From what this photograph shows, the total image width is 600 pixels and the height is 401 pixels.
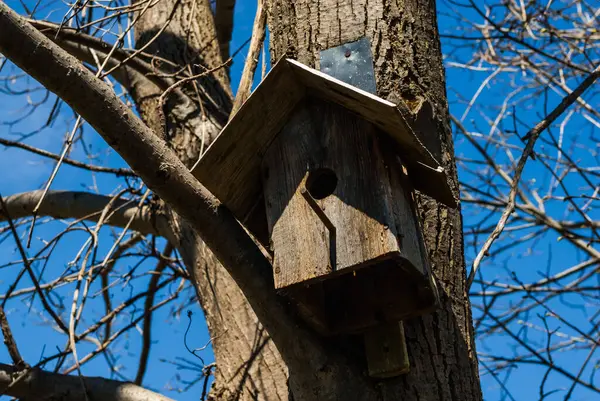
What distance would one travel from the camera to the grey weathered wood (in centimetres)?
181

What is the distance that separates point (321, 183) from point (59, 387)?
1.32 metres

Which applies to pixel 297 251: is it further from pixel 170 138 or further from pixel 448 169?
pixel 170 138

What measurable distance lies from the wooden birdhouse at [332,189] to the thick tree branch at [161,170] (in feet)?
0.22

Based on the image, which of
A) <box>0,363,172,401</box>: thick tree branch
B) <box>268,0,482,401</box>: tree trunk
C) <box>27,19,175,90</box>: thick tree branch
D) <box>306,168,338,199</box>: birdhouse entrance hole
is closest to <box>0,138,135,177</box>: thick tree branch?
<box>27,19,175,90</box>: thick tree branch

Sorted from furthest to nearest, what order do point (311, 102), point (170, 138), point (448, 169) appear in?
point (170, 138) → point (448, 169) → point (311, 102)

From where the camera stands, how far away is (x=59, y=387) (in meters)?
2.71

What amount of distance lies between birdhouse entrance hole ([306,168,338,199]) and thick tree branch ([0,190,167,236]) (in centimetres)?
154

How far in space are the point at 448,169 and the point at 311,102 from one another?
44 centimetres

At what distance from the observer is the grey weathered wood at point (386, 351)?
1.81 meters

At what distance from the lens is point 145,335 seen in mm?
3691

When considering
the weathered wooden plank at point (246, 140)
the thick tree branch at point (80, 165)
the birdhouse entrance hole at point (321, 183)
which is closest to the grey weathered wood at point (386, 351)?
the birdhouse entrance hole at point (321, 183)

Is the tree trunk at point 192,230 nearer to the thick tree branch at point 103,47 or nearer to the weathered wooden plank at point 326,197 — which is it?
the thick tree branch at point 103,47

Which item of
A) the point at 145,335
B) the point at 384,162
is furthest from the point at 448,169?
the point at 145,335

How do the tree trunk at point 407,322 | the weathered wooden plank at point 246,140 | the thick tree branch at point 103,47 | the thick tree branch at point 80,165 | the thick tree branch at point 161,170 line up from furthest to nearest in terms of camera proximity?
1. the thick tree branch at point 80,165
2. the thick tree branch at point 103,47
3. the weathered wooden plank at point 246,140
4. the tree trunk at point 407,322
5. the thick tree branch at point 161,170
